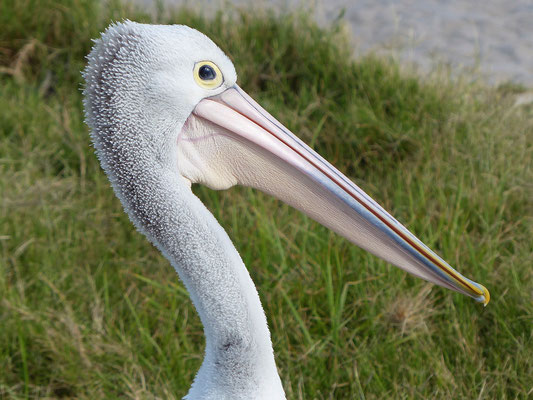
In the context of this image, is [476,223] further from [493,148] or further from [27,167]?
[27,167]

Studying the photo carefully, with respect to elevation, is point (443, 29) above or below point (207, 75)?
below

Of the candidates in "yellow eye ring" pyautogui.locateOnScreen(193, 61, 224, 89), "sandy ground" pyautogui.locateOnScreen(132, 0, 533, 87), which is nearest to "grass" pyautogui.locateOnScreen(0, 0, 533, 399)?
"sandy ground" pyautogui.locateOnScreen(132, 0, 533, 87)

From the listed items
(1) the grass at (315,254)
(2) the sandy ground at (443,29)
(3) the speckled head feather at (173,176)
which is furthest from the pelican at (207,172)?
(2) the sandy ground at (443,29)

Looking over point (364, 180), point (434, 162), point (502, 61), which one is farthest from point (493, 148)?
point (502, 61)

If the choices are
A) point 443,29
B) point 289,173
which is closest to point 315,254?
point 289,173

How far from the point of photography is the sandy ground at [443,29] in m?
5.04

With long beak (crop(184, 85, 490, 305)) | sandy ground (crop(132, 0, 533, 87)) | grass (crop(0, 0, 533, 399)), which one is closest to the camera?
long beak (crop(184, 85, 490, 305))

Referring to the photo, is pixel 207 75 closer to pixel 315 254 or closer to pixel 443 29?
pixel 315 254

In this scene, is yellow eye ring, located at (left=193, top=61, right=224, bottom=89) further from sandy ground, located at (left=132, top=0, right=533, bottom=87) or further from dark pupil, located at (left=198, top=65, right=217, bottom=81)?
sandy ground, located at (left=132, top=0, right=533, bottom=87)

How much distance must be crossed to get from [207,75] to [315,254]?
1593 millimetres

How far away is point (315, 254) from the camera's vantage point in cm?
327

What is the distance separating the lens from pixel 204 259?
1824mm

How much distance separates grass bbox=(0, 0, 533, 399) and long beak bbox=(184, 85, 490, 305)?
85cm

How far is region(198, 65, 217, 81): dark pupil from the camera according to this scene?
1.81 metres
